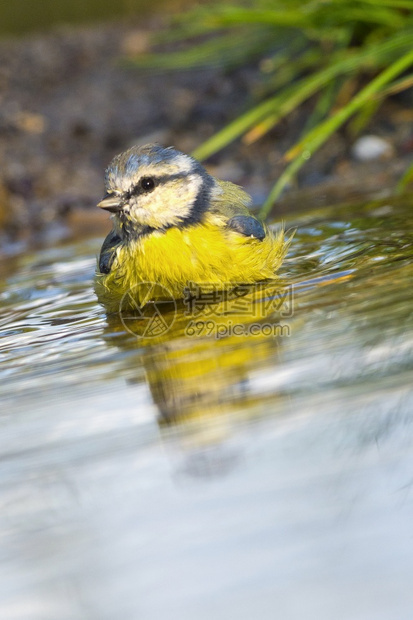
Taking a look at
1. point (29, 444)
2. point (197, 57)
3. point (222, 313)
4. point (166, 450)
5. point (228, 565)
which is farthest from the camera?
point (197, 57)

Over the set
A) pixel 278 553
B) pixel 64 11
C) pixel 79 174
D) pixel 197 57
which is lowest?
pixel 278 553

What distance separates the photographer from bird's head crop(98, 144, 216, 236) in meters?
3.46

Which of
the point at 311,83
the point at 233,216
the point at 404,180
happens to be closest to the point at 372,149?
the point at 311,83

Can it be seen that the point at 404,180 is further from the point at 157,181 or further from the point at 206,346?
the point at 206,346

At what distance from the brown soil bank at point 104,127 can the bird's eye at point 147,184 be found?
213 centimetres

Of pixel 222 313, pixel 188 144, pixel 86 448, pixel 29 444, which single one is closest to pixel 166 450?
pixel 86 448

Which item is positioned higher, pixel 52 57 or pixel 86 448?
pixel 52 57

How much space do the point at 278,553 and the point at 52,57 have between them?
26.3ft

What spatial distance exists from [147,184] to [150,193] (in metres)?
0.05

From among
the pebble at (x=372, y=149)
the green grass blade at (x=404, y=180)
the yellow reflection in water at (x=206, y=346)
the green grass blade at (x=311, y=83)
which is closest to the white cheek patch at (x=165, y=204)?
the yellow reflection in water at (x=206, y=346)

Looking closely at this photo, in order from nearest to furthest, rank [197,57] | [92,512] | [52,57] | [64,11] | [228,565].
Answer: [228,565] → [92,512] → [197,57] → [52,57] → [64,11]

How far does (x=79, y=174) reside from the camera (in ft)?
23.8

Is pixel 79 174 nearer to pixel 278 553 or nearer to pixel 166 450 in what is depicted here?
pixel 166 450

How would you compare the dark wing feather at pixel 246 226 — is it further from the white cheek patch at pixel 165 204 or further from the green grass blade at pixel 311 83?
the green grass blade at pixel 311 83
